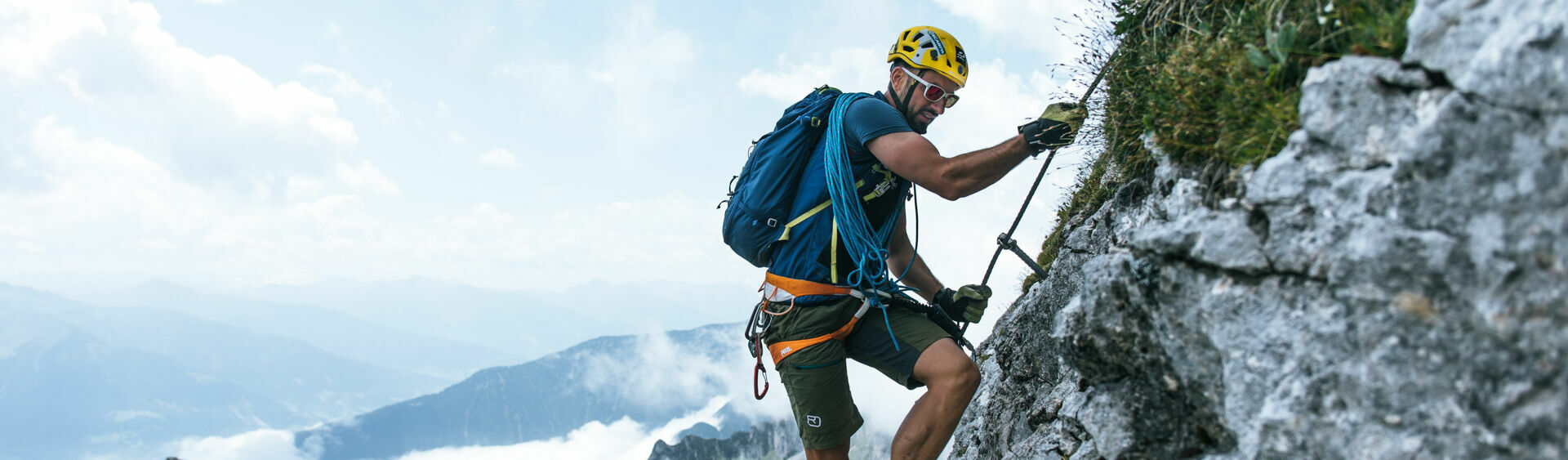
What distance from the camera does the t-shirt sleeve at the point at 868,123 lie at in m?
5.64

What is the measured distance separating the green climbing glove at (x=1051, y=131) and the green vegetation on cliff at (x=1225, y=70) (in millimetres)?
291

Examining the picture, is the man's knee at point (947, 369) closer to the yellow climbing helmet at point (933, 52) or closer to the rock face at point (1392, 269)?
the rock face at point (1392, 269)

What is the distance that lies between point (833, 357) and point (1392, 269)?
12.0 feet

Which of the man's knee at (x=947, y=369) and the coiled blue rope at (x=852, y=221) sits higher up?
the coiled blue rope at (x=852, y=221)

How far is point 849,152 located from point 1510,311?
392cm

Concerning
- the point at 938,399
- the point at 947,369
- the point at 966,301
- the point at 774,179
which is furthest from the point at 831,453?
the point at 774,179

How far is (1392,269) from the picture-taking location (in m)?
3.13

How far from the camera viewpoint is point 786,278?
244 inches

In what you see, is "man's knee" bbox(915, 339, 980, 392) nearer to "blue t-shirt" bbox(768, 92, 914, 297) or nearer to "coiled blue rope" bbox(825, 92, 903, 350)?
"coiled blue rope" bbox(825, 92, 903, 350)

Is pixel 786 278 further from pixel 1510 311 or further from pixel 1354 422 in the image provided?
pixel 1510 311

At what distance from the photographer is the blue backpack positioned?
618cm

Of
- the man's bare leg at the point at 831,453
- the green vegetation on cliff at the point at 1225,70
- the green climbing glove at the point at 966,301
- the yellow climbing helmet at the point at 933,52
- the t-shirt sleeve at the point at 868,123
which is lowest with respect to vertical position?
the man's bare leg at the point at 831,453

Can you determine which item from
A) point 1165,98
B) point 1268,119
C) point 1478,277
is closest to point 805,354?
point 1165,98

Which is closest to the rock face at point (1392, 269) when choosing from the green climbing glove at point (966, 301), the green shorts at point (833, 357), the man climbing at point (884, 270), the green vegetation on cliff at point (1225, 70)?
the green vegetation on cliff at point (1225, 70)
